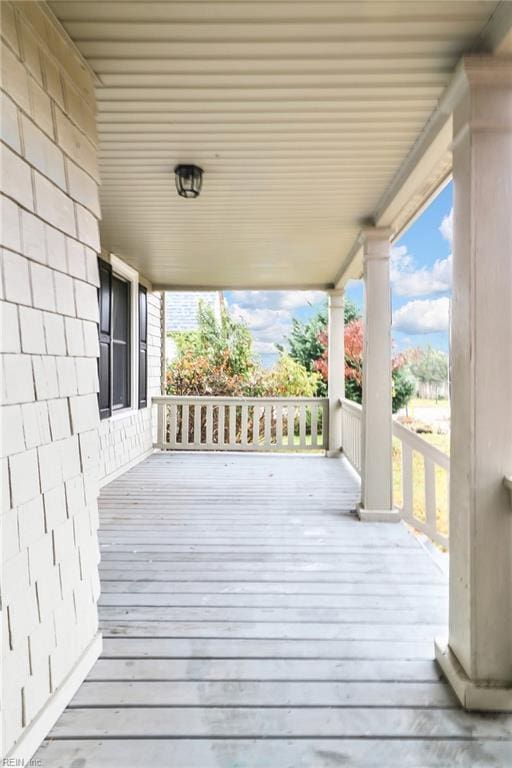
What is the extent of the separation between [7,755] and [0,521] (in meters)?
0.71

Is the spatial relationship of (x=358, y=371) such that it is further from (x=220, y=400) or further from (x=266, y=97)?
(x=266, y=97)

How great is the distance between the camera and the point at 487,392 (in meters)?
1.59

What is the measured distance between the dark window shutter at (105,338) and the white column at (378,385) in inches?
109

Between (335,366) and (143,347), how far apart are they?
112 inches

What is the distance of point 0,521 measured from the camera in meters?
1.24

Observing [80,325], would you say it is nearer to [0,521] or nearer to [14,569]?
[0,521]

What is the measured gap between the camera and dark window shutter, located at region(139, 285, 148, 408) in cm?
592

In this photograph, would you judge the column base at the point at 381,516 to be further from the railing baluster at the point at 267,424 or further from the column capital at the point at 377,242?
the railing baluster at the point at 267,424

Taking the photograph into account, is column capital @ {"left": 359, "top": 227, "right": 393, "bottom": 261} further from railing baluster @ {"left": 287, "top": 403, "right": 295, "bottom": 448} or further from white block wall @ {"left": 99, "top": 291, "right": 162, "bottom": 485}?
railing baluster @ {"left": 287, "top": 403, "right": 295, "bottom": 448}

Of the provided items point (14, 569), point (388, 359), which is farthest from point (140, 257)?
point (14, 569)

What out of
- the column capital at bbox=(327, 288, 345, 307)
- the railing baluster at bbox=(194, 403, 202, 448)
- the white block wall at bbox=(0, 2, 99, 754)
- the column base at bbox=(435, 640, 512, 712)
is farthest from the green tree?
the white block wall at bbox=(0, 2, 99, 754)

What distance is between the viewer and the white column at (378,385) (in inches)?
136

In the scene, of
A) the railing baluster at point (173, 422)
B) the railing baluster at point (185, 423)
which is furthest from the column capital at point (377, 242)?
the railing baluster at point (173, 422)

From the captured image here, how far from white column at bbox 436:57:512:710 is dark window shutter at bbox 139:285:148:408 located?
4932mm
